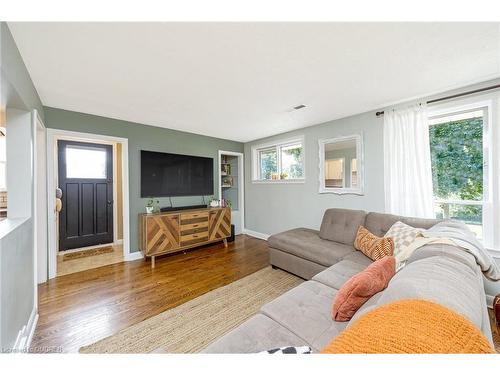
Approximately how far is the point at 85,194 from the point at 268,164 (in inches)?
145

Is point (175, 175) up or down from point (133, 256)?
up

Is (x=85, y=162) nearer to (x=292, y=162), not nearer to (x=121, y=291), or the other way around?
(x=121, y=291)

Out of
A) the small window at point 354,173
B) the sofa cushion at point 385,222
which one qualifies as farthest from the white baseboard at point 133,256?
the small window at point 354,173

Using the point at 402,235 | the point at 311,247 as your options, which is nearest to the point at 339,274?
the point at 311,247

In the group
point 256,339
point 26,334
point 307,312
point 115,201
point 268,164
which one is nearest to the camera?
point 256,339

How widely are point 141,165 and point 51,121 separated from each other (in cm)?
117

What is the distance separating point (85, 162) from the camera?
370cm

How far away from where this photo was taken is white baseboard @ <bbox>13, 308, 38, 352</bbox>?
1316 millimetres

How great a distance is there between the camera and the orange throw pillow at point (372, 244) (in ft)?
6.34

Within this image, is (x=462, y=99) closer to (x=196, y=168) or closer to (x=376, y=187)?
(x=376, y=187)

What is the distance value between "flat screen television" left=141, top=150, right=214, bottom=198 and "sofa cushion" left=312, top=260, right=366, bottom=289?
2.87 metres

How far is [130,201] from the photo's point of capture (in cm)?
317

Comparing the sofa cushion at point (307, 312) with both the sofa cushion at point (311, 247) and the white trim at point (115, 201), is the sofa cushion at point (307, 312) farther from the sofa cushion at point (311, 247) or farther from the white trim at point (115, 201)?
the white trim at point (115, 201)

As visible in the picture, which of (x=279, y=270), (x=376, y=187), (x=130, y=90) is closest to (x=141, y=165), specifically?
(x=130, y=90)
